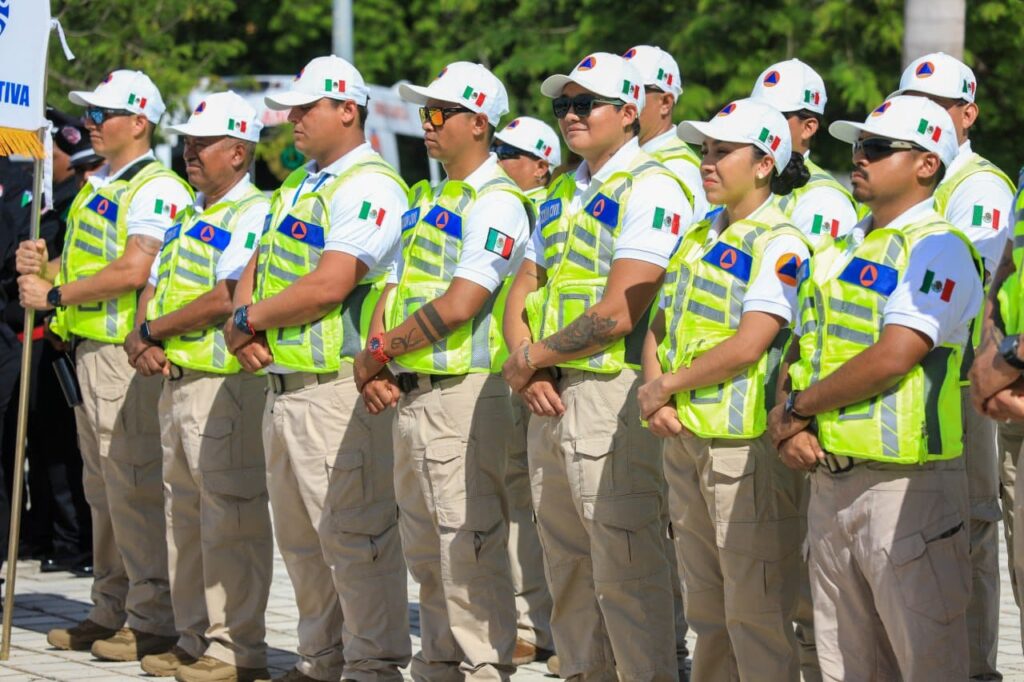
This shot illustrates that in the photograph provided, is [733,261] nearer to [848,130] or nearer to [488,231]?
[848,130]

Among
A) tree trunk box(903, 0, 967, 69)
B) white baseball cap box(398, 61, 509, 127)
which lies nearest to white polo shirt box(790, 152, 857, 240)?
white baseball cap box(398, 61, 509, 127)

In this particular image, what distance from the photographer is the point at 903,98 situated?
5465 millimetres

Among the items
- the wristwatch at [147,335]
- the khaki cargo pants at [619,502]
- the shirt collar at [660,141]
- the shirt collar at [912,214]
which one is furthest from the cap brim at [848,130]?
the wristwatch at [147,335]

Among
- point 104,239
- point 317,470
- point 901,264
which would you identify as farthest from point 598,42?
point 901,264

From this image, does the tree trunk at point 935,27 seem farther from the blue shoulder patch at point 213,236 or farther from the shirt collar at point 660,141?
the blue shoulder patch at point 213,236

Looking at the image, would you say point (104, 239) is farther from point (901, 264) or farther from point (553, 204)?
point (901, 264)

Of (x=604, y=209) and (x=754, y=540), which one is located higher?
(x=604, y=209)

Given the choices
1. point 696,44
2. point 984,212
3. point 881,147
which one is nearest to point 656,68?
point 984,212

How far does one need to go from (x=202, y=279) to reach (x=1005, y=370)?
155 inches

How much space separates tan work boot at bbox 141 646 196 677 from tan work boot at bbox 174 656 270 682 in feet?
0.43

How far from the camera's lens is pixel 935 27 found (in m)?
11.6

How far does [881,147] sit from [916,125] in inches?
4.8

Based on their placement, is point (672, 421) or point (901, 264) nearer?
point (901, 264)

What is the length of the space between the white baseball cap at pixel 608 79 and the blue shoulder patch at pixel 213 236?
1.81m
